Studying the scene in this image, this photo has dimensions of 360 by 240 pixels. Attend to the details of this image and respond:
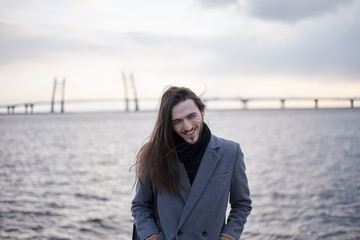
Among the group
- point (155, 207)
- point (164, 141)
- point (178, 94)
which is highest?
point (178, 94)

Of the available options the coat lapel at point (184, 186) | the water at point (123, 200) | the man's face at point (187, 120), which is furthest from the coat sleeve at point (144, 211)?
the water at point (123, 200)

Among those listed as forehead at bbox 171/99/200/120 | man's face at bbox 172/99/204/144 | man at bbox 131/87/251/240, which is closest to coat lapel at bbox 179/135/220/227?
man at bbox 131/87/251/240

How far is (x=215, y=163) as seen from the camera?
2.10 metres

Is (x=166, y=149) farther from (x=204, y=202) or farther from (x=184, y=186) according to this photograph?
(x=204, y=202)

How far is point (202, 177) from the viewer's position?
2.09m

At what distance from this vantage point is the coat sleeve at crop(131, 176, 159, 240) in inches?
85.4

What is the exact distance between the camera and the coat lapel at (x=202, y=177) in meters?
2.06

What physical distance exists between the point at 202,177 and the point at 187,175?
0.10 m

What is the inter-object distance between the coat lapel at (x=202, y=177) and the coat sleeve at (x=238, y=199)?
0.16m

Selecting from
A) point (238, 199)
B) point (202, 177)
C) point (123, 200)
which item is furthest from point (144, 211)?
point (123, 200)

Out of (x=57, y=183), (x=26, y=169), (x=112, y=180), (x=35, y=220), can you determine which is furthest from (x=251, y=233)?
(x=26, y=169)

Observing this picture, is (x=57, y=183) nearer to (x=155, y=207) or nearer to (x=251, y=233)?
(x=251, y=233)

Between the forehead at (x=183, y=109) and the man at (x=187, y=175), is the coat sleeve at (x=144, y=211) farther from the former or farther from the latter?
the forehead at (x=183, y=109)

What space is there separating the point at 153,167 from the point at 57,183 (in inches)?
389
